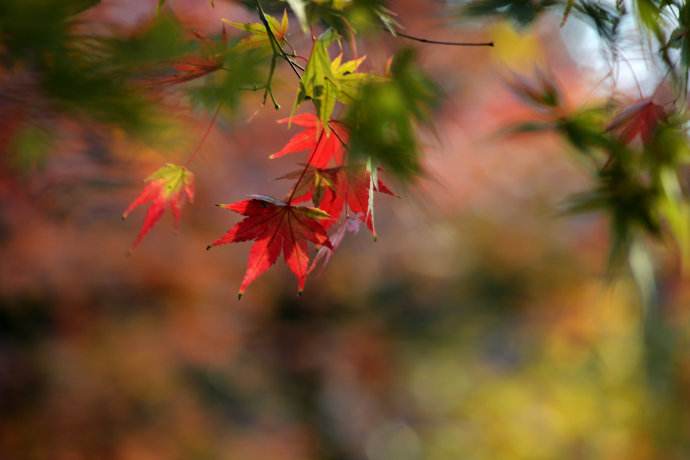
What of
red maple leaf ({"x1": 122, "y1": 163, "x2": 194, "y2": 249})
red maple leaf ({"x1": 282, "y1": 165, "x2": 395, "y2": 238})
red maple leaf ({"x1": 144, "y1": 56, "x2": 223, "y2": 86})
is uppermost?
red maple leaf ({"x1": 144, "y1": 56, "x2": 223, "y2": 86})

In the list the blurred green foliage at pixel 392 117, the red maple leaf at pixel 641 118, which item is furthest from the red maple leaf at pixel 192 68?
the red maple leaf at pixel 641 118

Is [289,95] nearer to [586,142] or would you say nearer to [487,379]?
[586,142]

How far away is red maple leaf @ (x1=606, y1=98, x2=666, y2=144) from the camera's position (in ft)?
2.07

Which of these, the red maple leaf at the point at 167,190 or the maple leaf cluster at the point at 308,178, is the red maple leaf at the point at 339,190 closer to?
the maple leaf cluster at the point at 308,178

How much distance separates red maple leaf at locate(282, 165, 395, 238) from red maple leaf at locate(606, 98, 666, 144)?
24 centimetres

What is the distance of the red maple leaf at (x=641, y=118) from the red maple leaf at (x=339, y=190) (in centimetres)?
24

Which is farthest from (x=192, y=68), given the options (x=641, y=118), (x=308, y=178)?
(x=641, y=118)

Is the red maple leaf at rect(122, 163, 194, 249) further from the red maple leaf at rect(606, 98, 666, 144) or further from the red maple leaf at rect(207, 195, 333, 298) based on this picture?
the red maple leaf at rect(606, 98, 666, 144)

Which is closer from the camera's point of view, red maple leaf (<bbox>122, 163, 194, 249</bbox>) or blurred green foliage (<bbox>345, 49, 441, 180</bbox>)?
blurred green foliage (<bbox>345, 49, 441, 180</bbox>)

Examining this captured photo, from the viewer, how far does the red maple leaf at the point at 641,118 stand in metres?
0.63

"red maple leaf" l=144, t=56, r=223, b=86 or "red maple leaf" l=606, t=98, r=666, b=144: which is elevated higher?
"red maple leaf" l=144, t=56, r=223, b=86

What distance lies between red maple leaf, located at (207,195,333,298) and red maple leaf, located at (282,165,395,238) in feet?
0.04

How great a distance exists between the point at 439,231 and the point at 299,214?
2466 mm

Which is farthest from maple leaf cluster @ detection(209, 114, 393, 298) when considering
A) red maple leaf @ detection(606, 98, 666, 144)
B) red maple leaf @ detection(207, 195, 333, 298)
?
red maple leaf @ detection(606, 98, 666, 144)
